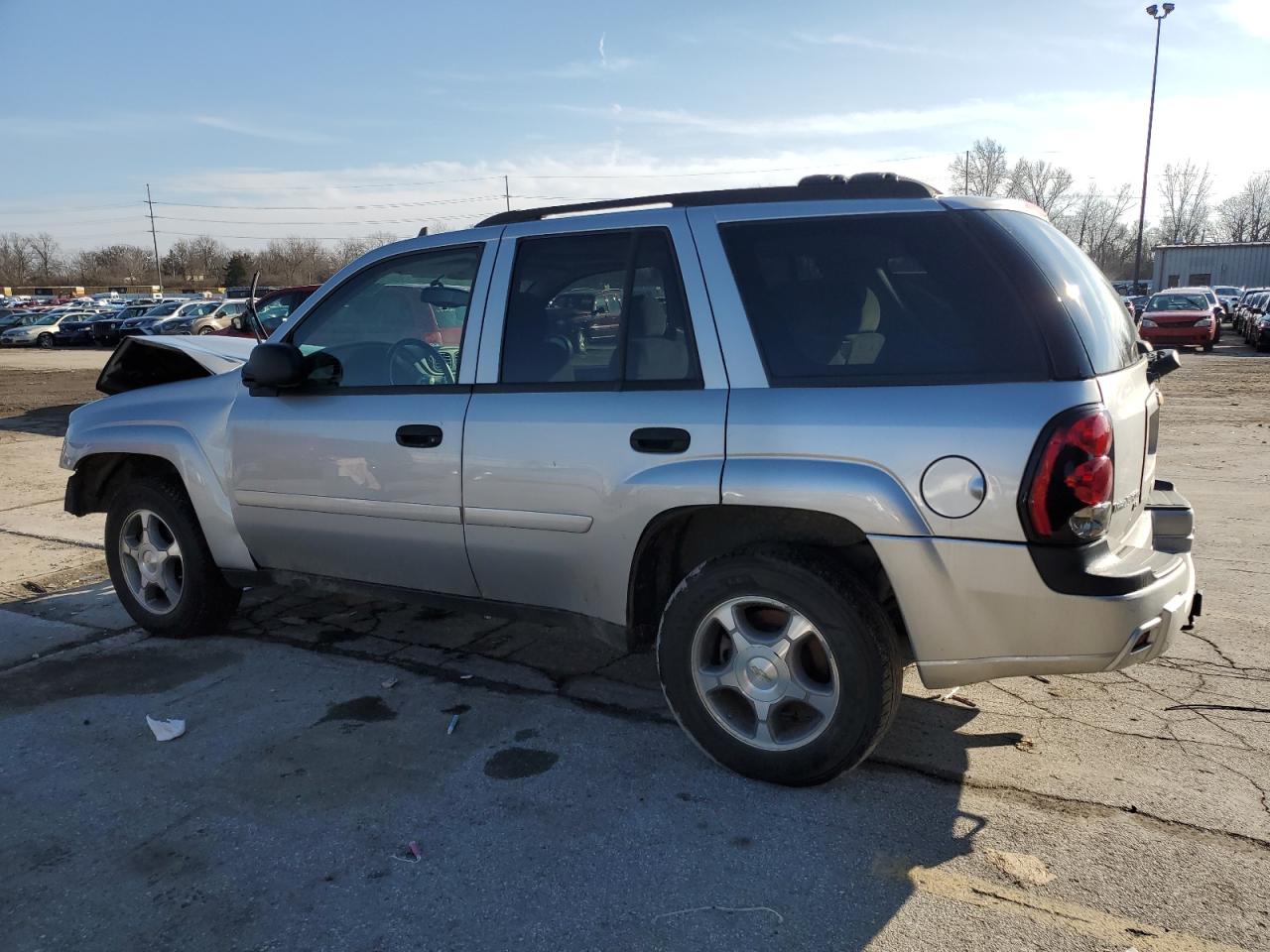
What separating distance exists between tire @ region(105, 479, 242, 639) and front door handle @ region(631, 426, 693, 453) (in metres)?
2.60

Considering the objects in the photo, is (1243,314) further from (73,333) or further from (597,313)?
(73,333)

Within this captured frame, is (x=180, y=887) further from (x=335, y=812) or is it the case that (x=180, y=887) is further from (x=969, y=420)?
(x=969, y=420)

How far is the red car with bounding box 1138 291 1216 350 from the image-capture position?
2583 centimetres

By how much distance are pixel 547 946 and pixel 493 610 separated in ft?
5.35

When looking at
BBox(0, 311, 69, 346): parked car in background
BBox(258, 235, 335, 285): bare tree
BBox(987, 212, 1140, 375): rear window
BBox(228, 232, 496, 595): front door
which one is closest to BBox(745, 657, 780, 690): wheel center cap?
BBox(228, 232, 496, 595): front door

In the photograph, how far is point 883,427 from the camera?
299 centimetres

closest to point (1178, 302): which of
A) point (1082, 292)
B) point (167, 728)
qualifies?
point (1082, 292)

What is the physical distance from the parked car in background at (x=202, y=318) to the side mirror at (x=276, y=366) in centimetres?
2282

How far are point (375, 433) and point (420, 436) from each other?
0.25 m

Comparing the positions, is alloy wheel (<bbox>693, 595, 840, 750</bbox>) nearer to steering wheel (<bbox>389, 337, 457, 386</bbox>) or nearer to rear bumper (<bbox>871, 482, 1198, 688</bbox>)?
rear bumper (<bbox>871, 482, 1198, 688</bbox>)

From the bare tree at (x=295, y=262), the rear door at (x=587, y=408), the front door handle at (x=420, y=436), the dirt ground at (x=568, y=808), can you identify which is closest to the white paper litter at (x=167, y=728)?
the dirt ground at (x=568, y=808)

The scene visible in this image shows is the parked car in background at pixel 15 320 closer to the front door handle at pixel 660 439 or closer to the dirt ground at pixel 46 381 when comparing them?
the dirt ground at pixel 46 381

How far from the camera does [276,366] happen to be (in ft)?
13.3

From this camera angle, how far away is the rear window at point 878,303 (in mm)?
2961
